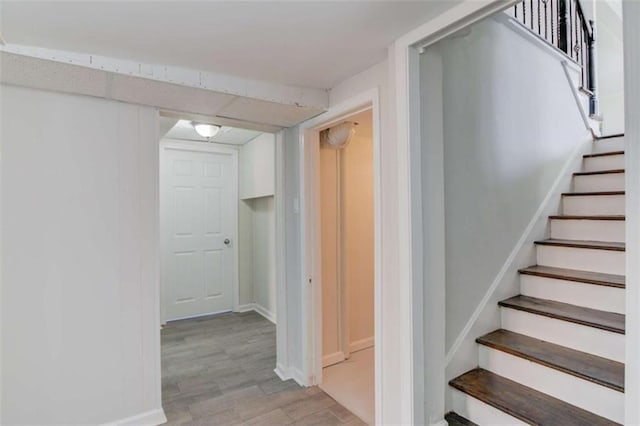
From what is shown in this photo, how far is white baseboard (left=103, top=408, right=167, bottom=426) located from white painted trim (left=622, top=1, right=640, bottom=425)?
95.5 inches

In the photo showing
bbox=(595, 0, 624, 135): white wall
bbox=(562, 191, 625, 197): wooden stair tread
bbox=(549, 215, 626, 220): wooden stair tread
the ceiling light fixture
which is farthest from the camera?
bbox=(595, 0, 624, 135): white wall

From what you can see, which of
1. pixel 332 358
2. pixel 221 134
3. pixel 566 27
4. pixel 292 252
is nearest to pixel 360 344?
pixel 332 358

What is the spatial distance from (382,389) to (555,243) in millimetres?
1625

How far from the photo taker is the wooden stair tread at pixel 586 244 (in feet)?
6.98

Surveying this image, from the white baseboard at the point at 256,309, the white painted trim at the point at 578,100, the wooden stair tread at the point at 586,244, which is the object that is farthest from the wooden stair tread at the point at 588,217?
the white baseboard at the point at 256,309

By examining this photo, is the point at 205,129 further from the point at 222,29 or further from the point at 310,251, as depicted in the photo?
the point at 222,29

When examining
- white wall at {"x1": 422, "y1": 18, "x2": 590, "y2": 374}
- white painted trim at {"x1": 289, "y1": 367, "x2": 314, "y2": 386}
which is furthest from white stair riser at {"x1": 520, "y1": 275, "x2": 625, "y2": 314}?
white painted trim at {"x1": 289, "y1": 367, "x2": 314, "y2": 386}

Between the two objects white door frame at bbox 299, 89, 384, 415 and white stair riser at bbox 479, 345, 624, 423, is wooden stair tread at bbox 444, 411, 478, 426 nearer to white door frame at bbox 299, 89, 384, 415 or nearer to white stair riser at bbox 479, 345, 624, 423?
white stair riser at bbox 479, 345, 624, 423

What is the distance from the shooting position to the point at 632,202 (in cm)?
110

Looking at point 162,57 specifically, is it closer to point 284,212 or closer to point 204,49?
point 204,49

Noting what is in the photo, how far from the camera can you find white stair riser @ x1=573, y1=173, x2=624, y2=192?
A: 2.63 metres

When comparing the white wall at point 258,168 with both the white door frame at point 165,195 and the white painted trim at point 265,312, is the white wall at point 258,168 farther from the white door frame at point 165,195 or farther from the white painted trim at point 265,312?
the white painted trim at point 265,312

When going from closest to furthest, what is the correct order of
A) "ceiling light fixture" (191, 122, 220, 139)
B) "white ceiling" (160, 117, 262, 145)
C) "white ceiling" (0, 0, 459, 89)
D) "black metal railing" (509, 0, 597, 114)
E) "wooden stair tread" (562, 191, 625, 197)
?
"white ceiling" (0, 0, 459, 89) < "wooden stair tread" (562, 191, 625, 197) < "black metal railing" (509, 0, 597, 114) < "ceiling light fixture" (191, 122, 220, 139) < "white ceiling" (160, 117, 262, 145)

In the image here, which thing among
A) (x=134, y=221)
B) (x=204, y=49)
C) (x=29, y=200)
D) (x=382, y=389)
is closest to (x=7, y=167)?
(x=29, y=200)
